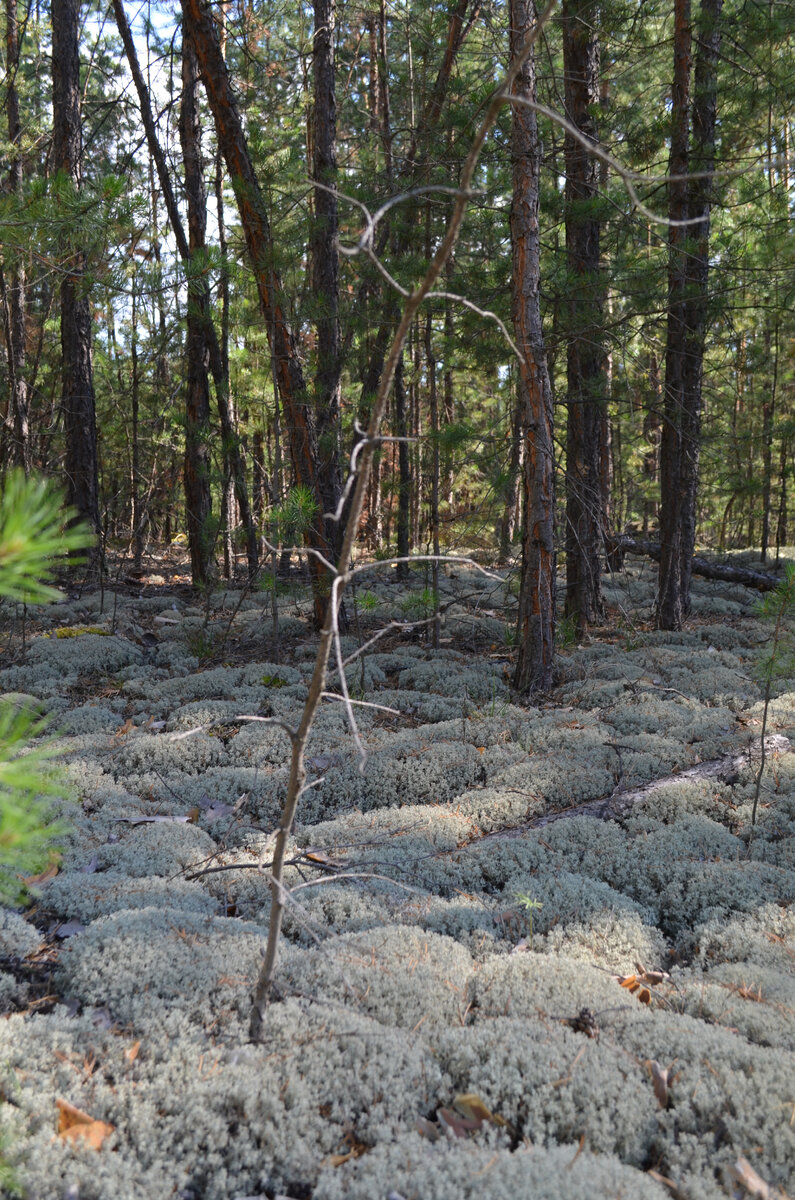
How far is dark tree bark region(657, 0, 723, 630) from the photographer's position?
6.92 metres

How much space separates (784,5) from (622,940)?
8101 mm

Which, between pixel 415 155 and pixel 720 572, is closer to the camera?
pixel 415 155

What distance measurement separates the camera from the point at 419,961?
2.48m

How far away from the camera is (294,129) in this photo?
13.1 m

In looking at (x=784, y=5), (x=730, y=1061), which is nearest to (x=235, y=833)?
(x=730, y=1061)

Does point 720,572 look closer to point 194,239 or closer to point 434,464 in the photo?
point 434,464

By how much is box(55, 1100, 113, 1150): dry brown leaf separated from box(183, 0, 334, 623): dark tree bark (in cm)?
468

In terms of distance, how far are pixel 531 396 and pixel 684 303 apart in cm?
250

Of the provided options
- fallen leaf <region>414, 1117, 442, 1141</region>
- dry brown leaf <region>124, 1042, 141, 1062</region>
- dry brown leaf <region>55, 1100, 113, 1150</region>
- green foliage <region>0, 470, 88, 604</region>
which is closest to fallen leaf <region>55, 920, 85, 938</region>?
dry brown leaf <region>124, 1042, 141, 1062</region>

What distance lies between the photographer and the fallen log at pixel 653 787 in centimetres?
374

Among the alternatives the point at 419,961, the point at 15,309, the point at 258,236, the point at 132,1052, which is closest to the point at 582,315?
the point at 258,236

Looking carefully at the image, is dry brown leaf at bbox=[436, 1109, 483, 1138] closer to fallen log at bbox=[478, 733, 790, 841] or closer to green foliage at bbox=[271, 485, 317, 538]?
fallen log at bbox=[478, 733, 790, 841]

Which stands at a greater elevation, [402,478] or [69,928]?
[402,478]

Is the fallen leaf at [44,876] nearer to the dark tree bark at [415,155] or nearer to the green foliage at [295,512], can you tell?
the green foliage at [295,512]
